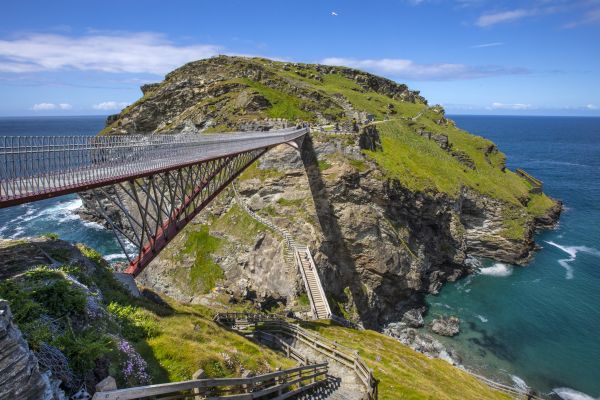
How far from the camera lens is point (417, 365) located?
32719 millimetres

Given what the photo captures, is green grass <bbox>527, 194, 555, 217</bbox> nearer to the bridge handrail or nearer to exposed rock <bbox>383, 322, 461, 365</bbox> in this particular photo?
exposed rock <bbox>383, 322, 461, 365</bbox>

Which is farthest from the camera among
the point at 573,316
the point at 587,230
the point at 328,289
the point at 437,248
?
the point at 587,230

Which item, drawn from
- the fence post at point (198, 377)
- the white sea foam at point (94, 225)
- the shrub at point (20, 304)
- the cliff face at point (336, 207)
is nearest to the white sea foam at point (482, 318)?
the cliff face at point (336, 207)

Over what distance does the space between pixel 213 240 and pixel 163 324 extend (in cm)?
3565

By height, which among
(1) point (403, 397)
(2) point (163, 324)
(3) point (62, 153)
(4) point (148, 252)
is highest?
(3) point (62, 153)

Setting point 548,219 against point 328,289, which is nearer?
point 328,289

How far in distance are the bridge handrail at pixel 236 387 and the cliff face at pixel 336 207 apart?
24.8 metres

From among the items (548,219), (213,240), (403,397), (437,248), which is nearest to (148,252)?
(403,397)

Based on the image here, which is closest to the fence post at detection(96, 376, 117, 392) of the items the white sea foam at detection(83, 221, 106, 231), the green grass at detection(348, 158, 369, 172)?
the green grass at detection(348, 158, 369, 172)

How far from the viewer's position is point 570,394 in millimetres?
40219

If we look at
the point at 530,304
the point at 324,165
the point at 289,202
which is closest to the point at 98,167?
the point at 289,202

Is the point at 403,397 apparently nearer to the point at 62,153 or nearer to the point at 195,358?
the point at 195,358

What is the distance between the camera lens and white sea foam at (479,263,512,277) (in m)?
66.9

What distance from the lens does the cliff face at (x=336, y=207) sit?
2004 inches
